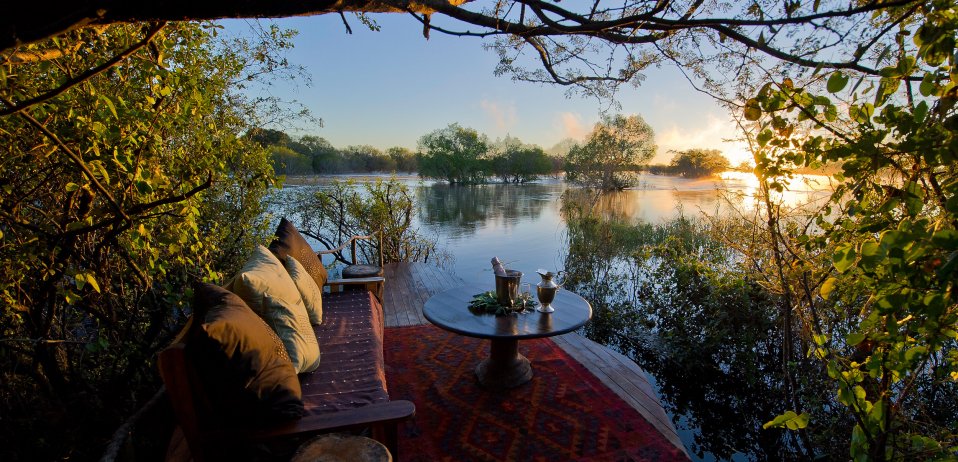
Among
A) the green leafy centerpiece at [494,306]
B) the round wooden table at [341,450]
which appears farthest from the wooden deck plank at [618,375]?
the round wooden table at [341,450]

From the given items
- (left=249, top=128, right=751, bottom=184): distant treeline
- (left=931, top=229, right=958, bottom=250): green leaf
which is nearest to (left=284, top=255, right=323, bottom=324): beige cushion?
(left=931, top=229, right=958, bottom=250): green leaf

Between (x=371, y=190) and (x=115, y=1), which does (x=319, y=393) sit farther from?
(x=371, y=190)

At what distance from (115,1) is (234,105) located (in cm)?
386

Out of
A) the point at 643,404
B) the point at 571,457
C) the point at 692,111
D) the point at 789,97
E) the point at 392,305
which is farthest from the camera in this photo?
the point at 392,305

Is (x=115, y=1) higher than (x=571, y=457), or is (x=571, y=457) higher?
(x=115, y=1)

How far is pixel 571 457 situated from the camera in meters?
2.18

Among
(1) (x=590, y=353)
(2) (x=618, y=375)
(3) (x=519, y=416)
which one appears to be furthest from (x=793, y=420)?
(1) (x=590, y=353)

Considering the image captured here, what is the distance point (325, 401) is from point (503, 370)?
4.25 ft

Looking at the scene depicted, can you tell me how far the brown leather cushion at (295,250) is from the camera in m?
3.02

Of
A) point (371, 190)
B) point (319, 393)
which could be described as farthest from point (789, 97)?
point (371, 190)

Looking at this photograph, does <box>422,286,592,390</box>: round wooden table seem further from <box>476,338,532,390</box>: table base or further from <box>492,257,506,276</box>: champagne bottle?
<box>492,257,506,276</box>: champagne bottle

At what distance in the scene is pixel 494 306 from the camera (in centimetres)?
279

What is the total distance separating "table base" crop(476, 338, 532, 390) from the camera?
2.84m

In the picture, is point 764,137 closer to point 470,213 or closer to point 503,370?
point 503,370
